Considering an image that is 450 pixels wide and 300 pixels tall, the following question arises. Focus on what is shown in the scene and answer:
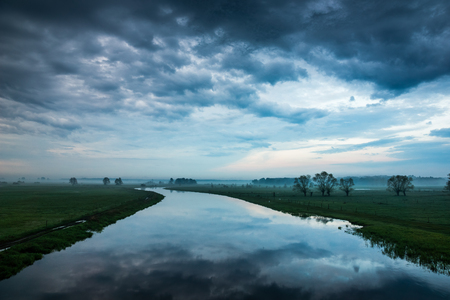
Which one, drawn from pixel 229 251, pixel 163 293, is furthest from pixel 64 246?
pixel 229 251

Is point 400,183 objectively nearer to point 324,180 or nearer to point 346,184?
point 346,184

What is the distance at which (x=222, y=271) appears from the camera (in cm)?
2069

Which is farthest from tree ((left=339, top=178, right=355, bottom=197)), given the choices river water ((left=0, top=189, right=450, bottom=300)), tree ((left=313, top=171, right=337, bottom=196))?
river water ((left=0, top=189, right=450, bottom=300))

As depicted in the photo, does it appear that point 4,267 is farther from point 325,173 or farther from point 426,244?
point 325,173

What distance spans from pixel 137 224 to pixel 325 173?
329ft

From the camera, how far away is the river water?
54.9 ft

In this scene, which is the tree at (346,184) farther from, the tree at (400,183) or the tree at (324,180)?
the tree at (400,183)

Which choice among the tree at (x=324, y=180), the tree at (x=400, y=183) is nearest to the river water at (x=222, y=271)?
the tree at (x=324, y=180)

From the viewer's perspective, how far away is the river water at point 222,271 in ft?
54.9

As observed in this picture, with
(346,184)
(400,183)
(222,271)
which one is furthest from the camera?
(346,184)

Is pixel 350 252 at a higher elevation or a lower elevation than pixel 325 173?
lower

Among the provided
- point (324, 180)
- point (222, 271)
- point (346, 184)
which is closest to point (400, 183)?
point (346, 184)

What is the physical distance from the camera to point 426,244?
26.1 m

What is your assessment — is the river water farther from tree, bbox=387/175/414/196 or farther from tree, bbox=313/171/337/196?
tree, bbox=387/175/414/196
